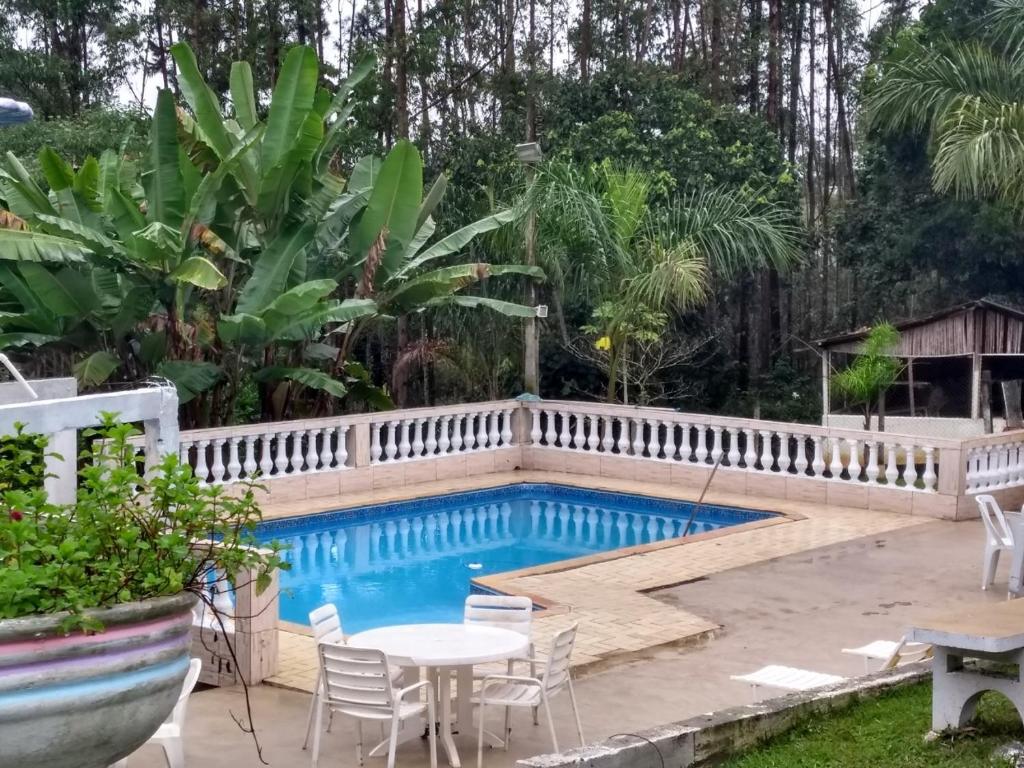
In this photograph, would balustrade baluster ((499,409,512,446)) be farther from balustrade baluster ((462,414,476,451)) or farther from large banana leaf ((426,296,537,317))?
large banana leaf ((426,296,537,317))

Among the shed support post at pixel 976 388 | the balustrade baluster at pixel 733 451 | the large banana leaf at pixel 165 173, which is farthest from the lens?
the shed support post at pixel 976 388

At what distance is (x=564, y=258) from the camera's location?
59.3 ft

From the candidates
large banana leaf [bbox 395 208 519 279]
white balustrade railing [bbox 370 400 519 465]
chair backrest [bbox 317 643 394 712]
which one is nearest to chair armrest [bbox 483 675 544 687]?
chair backrest [bbox 317 643 394 712]

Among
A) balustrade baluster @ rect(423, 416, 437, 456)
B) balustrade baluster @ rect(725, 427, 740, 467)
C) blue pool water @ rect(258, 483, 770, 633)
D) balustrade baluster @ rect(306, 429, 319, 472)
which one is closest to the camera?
blue pool water @ rect(258, 483, 770, 633)

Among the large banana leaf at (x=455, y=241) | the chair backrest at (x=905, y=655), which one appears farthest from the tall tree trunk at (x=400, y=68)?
the chair backrest at (x=905, y=655)

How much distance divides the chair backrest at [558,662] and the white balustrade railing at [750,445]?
805cm

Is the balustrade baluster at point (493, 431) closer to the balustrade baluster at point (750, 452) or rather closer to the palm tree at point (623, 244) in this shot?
the palm tree at point (623, 244)

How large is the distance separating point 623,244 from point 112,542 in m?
14.6

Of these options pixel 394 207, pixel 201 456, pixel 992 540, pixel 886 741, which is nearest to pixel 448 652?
pixel 886 741

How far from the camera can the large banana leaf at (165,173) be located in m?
13.5

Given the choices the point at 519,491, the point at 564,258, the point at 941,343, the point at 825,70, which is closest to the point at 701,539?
the point at 519,491

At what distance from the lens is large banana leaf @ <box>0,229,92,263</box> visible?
12.3 meters

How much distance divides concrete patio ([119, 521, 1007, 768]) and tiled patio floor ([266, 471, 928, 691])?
0.19 meters

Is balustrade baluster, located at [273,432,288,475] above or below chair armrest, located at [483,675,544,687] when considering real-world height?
above
